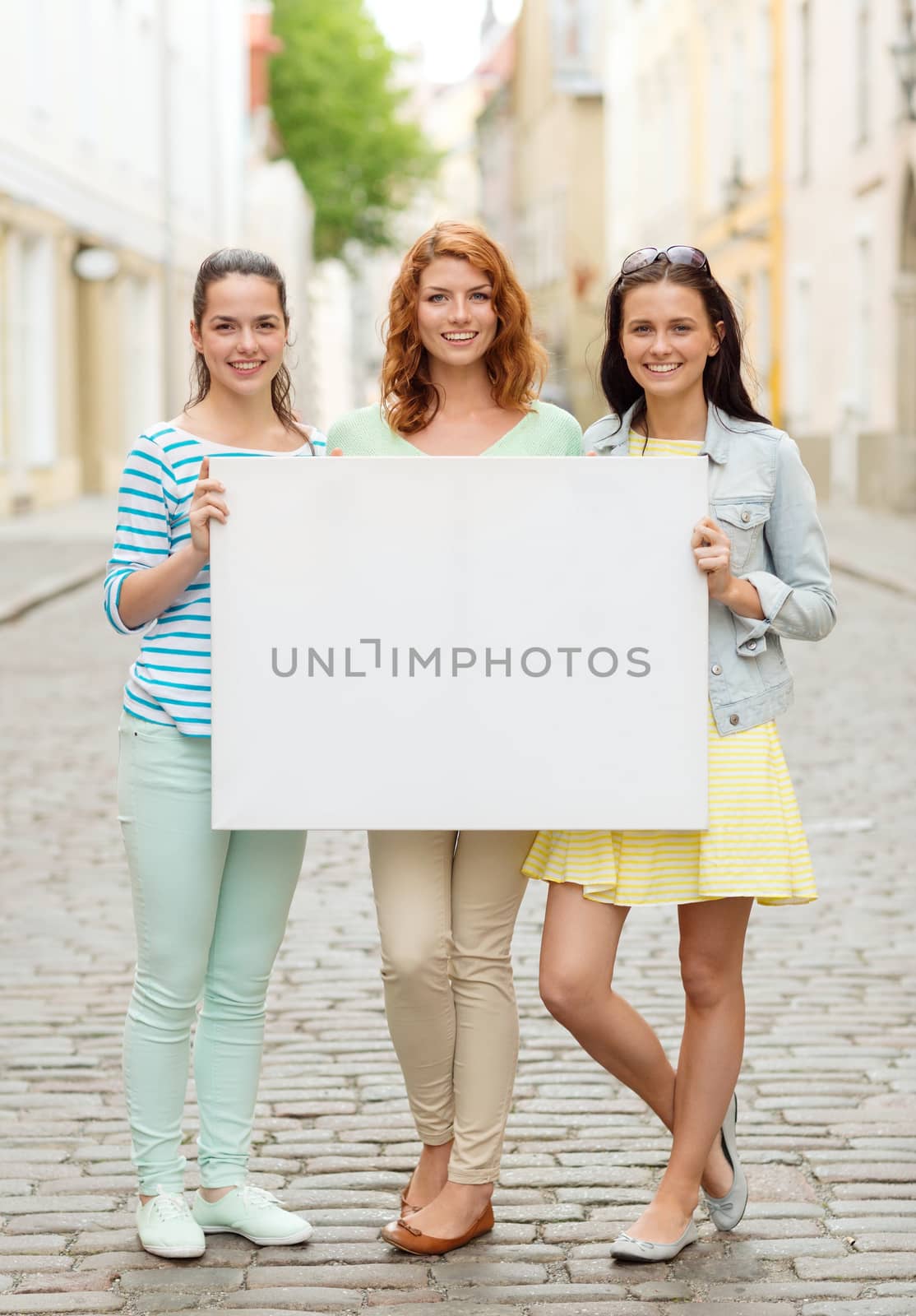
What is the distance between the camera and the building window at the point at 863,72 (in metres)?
28.0

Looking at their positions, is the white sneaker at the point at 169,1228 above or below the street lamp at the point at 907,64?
below

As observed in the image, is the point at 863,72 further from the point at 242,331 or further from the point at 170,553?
the point at 170,553

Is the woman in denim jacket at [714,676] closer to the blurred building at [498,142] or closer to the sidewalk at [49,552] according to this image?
the sidewalk at [49,552]

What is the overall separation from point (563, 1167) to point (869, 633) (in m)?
10.4

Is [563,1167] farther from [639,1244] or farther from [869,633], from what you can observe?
[869,633]

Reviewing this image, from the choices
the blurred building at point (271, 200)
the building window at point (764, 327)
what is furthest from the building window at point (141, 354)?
the building window at point (764, 327)

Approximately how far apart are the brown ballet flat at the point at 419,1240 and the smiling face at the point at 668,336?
152 cm

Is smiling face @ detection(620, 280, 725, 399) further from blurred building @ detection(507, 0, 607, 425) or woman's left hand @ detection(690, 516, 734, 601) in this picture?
blurred building @ detection(507, 0, 607, 425)

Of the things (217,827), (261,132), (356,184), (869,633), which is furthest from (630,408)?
(356,184)

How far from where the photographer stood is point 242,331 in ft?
11.9

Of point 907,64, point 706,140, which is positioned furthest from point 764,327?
point 907,64

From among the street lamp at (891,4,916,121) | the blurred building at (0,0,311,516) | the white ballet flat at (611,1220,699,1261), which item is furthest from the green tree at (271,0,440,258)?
the white ballet flat at (611,1220,699,1261)

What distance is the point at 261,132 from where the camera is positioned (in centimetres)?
5191

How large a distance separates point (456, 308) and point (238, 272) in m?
0.37
